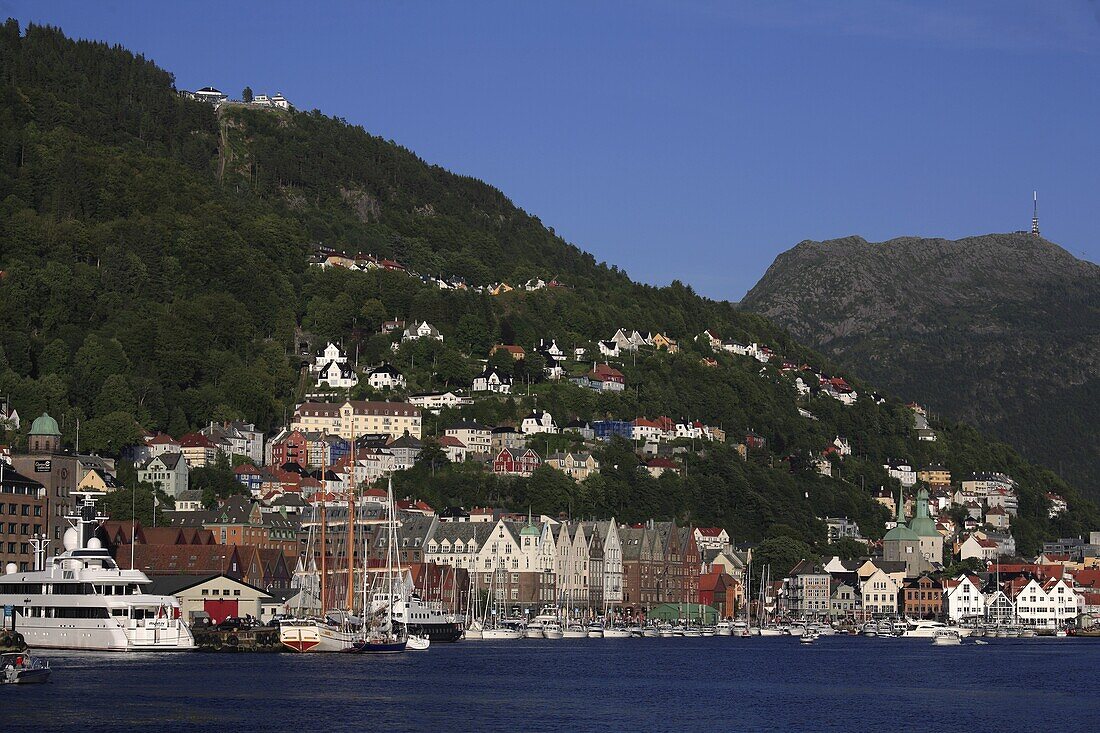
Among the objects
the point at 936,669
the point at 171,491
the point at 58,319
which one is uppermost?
the point at 58,319

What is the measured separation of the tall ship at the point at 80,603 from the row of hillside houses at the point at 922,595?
9403 cm

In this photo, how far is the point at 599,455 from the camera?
188125mm

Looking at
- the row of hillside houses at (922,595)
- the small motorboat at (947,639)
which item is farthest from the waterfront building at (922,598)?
the small motorboat at (947,639)

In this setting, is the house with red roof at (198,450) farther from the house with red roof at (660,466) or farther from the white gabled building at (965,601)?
the white gabled building at (965,601)

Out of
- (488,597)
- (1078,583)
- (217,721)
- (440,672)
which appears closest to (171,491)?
(488,597)

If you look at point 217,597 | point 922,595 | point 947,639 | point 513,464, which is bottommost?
point 947,639

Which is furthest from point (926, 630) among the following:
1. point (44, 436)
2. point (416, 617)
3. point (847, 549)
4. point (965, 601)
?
point (44, 436)

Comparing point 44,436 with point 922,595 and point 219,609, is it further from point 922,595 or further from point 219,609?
point 922,595

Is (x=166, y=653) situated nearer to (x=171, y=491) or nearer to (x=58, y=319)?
(x=171, y=491)

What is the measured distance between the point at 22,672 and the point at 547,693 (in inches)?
828

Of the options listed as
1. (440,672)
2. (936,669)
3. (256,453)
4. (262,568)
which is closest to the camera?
→ (440,672)

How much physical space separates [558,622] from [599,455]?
139 ft

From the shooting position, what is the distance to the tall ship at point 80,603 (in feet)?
304

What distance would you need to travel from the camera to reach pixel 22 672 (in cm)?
7212
